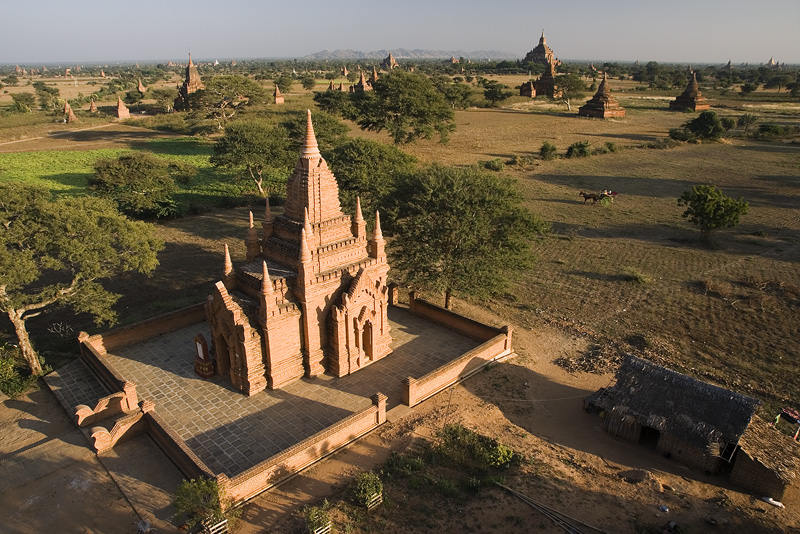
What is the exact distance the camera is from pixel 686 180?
48.1m

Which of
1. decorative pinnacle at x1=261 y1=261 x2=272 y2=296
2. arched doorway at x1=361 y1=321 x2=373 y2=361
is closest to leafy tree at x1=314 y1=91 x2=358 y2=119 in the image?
arched doorway at x1=361 y1=321 x2=373 y2=361

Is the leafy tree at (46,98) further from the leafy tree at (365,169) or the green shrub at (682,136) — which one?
the green shrub at (682,136)

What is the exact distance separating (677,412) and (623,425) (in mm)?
1521

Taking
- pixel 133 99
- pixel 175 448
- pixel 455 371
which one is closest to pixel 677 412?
pixel 455 371

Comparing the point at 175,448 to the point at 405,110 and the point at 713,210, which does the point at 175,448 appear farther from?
the point at 405,110

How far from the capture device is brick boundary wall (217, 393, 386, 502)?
12555 millimetres

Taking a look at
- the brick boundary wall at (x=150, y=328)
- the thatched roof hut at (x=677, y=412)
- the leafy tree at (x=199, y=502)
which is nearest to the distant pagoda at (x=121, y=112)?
the brick boundary wall at (x=150, y=328)

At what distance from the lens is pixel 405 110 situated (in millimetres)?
54625

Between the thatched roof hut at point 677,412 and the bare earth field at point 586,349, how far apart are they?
1.83 ft

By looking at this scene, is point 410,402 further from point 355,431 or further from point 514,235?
point 514,235

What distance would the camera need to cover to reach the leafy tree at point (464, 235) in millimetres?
21141

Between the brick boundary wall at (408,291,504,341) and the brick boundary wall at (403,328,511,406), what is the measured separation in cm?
63

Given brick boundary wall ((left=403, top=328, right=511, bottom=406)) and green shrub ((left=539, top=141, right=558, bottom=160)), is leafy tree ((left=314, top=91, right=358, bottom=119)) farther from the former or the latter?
brick boundary wall ((left=403, top=328, right=511, bottom=406))

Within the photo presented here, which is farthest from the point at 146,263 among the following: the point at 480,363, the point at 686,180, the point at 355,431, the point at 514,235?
the point at 686,180
